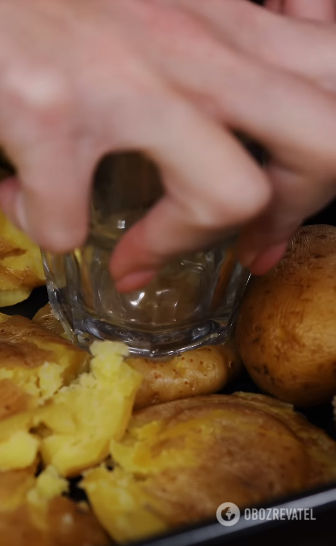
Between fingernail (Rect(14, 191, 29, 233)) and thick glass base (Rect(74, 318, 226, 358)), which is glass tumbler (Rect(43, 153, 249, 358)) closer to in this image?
thick glass base (Rect(74, 318, 226, 358))

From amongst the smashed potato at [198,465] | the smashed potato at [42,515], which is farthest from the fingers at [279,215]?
the smashed potato at [42,515]

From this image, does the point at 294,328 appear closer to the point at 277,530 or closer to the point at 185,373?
the point at 185,373

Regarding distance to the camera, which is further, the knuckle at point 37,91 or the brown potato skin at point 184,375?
the brown potato skin at point 184,375

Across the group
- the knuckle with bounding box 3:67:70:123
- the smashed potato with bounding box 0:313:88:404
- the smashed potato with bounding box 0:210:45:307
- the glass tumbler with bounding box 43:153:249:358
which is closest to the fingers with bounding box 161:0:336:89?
the knuckle with bounding box 3:67:70:123

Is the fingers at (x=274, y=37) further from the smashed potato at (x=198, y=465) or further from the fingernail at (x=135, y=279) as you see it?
the smashed potato at (x=198, y=465)

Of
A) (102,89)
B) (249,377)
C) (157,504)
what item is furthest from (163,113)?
(249,377)

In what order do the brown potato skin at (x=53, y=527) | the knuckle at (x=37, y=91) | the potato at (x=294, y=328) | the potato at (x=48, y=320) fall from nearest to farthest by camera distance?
the knuckle at (x=37, y=91)
the brown potato skin at (x=53, y=527)
the potato at (x=294, y=328)
the potato at (x=48, y=320)

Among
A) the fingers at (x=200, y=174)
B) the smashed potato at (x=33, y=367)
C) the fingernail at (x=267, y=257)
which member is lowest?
the smashed potato at (x=33, y=367)
